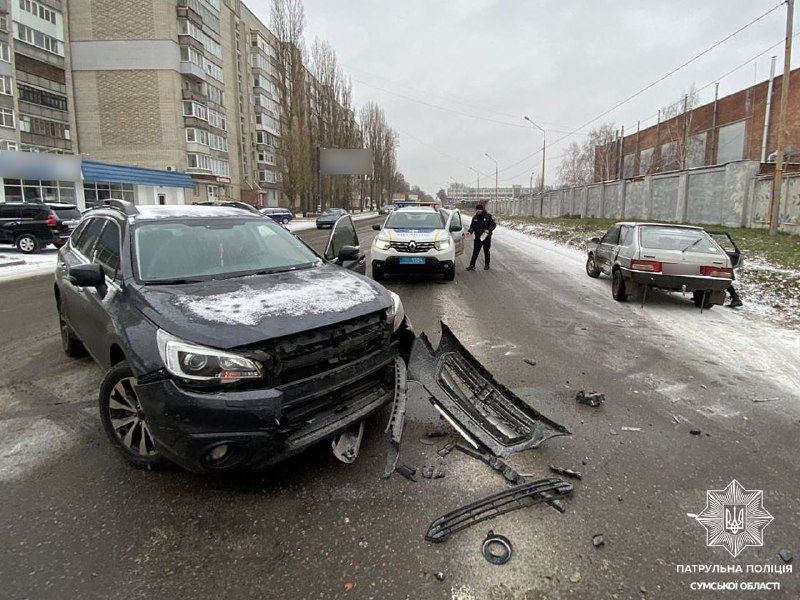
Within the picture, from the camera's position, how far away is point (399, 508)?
275cm

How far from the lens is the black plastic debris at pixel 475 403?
335cm

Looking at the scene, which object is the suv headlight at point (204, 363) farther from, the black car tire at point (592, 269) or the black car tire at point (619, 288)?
the black car tire at point (592, 269)

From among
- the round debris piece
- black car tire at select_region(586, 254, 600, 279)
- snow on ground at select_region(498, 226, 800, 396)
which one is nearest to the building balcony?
black car tire at select_region(586, 254, 600, 279)

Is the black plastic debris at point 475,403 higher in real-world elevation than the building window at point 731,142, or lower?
lower

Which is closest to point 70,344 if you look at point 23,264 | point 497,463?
point 497,463

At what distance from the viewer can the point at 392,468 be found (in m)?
3.12

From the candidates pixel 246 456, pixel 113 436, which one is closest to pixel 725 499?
pixel 246 456

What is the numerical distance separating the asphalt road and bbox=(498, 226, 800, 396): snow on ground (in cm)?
68

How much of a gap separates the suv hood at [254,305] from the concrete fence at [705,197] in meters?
22.5

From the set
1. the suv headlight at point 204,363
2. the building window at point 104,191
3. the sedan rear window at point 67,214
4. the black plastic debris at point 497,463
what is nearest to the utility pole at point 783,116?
the black plastic debris at point 497,463

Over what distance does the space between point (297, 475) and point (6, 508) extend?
1593 mm

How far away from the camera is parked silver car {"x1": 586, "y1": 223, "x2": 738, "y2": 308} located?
7.84m

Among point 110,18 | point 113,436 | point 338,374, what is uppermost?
point 110,18

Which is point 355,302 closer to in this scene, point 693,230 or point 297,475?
point 297,475
